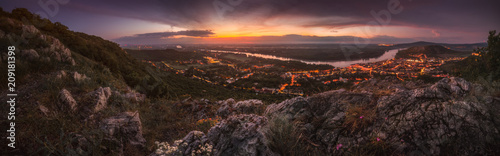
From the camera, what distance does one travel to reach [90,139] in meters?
4.20

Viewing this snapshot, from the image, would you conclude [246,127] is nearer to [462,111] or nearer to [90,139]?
[90,139]

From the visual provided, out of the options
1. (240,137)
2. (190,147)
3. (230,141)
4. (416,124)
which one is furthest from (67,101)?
(416,124)

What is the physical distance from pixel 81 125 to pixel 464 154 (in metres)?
8.68

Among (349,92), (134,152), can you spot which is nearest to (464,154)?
(349,92)

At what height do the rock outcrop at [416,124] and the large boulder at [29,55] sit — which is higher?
the large boulder at [29,55]

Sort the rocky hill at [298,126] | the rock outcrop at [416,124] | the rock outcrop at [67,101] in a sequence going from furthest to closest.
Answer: the rock outcrop at [67,101] → the rocky hill at [298,126] → the rock outcrop at [416,124]

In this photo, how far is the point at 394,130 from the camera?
11.8ft

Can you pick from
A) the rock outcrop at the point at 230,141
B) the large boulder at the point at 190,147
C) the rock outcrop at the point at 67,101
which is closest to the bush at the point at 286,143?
the rock outcrop at the point at 230,141

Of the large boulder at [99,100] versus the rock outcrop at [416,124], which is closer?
the rock outcrop at [416,124]

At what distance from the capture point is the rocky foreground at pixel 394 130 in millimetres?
3137

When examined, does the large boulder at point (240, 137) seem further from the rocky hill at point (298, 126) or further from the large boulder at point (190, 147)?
the large boulder at point (190, 147)

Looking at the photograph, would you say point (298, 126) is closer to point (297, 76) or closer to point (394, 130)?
point (394, 130)

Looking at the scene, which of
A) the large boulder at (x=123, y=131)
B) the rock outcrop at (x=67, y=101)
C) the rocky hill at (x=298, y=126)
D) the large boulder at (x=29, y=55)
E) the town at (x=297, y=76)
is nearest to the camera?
the rocky hill at (x=298, y=126)

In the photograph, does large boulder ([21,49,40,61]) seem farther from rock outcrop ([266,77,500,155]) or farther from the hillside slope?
rock outcrop ([266,77,500,155])
